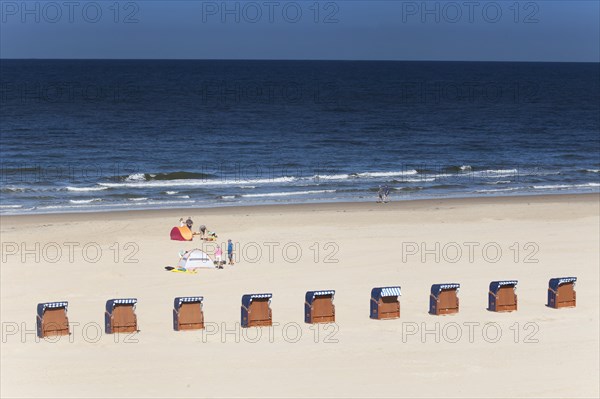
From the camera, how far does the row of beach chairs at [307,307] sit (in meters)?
18.3

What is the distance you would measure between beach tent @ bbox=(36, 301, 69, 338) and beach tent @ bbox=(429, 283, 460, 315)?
728cm

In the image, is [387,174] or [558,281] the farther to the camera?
[387,174]

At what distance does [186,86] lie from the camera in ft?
398

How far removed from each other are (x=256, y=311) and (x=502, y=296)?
5.17m

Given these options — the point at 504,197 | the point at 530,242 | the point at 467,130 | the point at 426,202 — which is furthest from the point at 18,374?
the point at 467,130

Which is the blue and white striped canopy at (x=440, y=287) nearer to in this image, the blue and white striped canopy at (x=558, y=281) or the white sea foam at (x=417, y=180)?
the blue and white striped canopy at (x=558, y=281)

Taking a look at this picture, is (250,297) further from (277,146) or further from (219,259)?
(277,146)

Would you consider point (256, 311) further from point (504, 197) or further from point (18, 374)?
point (504, 197)

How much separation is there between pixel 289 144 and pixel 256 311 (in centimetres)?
4223

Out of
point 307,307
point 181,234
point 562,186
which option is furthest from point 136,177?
point 307,307

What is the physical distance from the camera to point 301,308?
66.9ft

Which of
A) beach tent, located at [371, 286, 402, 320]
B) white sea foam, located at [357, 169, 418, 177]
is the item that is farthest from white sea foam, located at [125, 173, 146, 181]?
beach tent, located at [371, 286, 402, 320]

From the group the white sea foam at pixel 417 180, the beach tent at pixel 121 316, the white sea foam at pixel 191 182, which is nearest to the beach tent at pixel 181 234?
the beach tent at pixel 121 316

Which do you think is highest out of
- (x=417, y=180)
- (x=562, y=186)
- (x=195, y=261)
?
(x=417, y=180)
